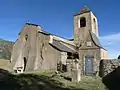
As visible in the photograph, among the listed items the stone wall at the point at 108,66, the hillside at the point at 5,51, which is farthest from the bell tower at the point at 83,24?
the hillside at the point at 5,51

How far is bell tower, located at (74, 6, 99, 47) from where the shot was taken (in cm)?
3055

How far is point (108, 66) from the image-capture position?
2145cm

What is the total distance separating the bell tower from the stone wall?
8.40 meters

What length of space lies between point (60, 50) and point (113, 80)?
881 cm

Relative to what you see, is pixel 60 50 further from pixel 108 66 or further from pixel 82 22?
pixel 82 22

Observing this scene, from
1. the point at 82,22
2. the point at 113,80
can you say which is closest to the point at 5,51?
the point at 82,22

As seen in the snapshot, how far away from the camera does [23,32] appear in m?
30.4

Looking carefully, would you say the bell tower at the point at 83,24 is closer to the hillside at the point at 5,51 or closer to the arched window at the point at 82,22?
the arched window at the point at 82,22

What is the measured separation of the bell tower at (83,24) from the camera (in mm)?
30547

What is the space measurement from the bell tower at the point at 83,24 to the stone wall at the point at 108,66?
27.6 feet

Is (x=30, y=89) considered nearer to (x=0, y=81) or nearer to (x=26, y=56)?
(x=0, y=81)

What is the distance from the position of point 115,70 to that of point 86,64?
16.6 ft

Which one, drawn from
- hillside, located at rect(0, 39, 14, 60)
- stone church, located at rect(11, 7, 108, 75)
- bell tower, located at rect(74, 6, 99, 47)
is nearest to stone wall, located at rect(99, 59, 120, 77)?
stone church, located at rect(11, 7, 108, 75)

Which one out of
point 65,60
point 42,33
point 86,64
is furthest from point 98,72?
point 42,33
